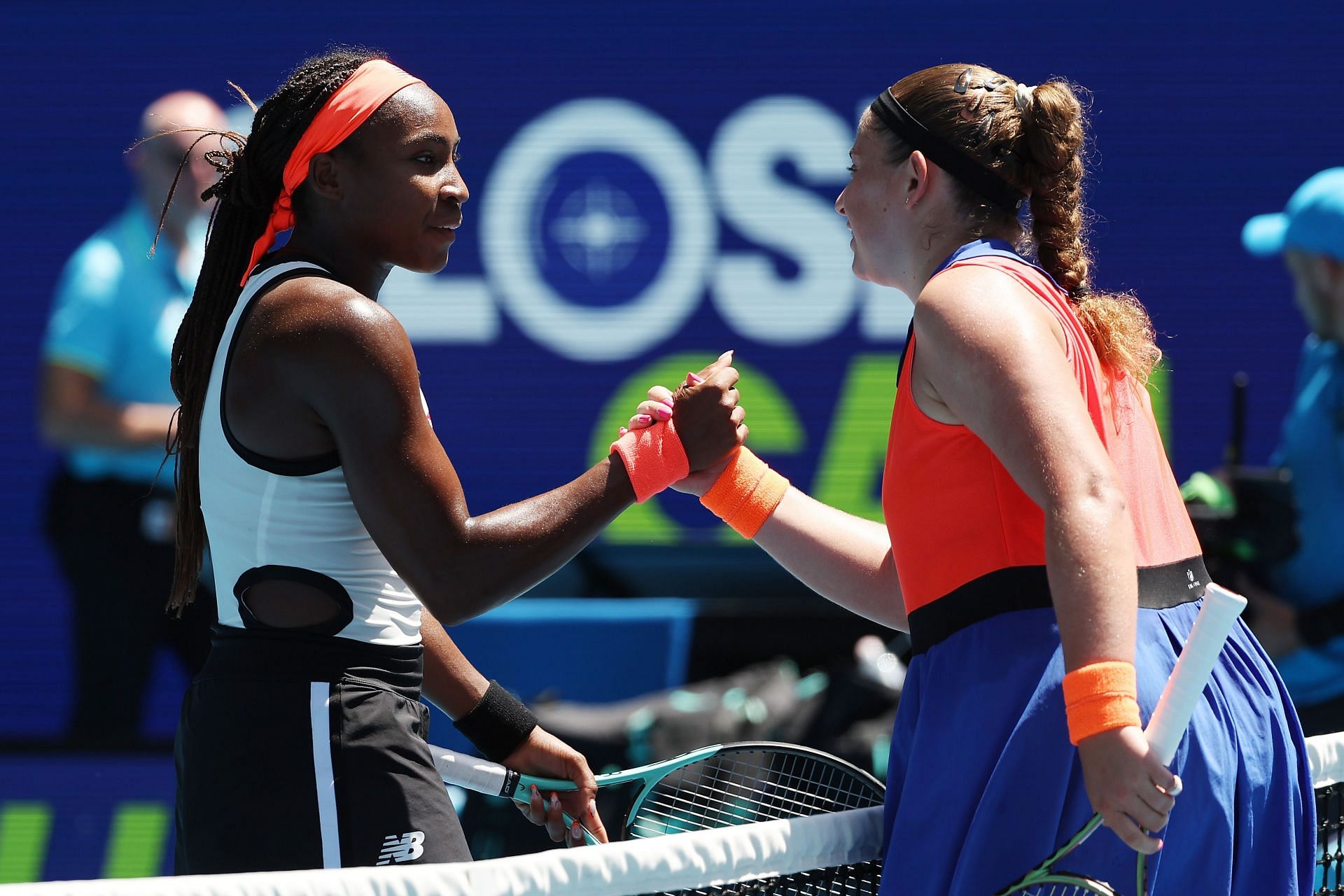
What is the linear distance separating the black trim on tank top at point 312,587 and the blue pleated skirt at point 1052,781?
84 cm

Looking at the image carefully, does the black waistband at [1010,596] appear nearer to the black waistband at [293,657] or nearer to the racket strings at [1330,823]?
the racket strings at [1330,823]

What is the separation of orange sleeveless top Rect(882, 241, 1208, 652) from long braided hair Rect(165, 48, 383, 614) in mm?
1016

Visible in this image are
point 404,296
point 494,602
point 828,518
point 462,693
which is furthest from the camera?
point 404,296

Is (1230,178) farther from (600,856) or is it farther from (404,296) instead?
(600,856)

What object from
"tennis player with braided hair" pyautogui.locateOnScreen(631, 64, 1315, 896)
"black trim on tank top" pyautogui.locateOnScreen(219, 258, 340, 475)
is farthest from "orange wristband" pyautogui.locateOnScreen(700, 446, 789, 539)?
"black trim on tank top" pyautogui.locateOnScreen(219, 258, 340, 475)

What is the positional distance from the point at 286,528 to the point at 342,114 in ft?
2.10

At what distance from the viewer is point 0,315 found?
5207mm

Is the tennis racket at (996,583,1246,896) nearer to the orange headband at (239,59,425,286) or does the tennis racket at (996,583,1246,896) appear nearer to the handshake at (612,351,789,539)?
the handshake at (612,351,789,539)

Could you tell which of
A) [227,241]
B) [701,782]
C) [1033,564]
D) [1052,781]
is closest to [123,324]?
[227,241]

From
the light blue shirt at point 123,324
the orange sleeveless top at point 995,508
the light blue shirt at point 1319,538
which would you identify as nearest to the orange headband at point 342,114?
the orange sleeveless top at point 995,508

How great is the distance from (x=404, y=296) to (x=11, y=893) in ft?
12.4

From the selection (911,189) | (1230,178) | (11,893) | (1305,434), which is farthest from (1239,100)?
(11,893)

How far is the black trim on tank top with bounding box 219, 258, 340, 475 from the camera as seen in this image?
2.04 meters

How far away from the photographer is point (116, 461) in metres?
5.04
